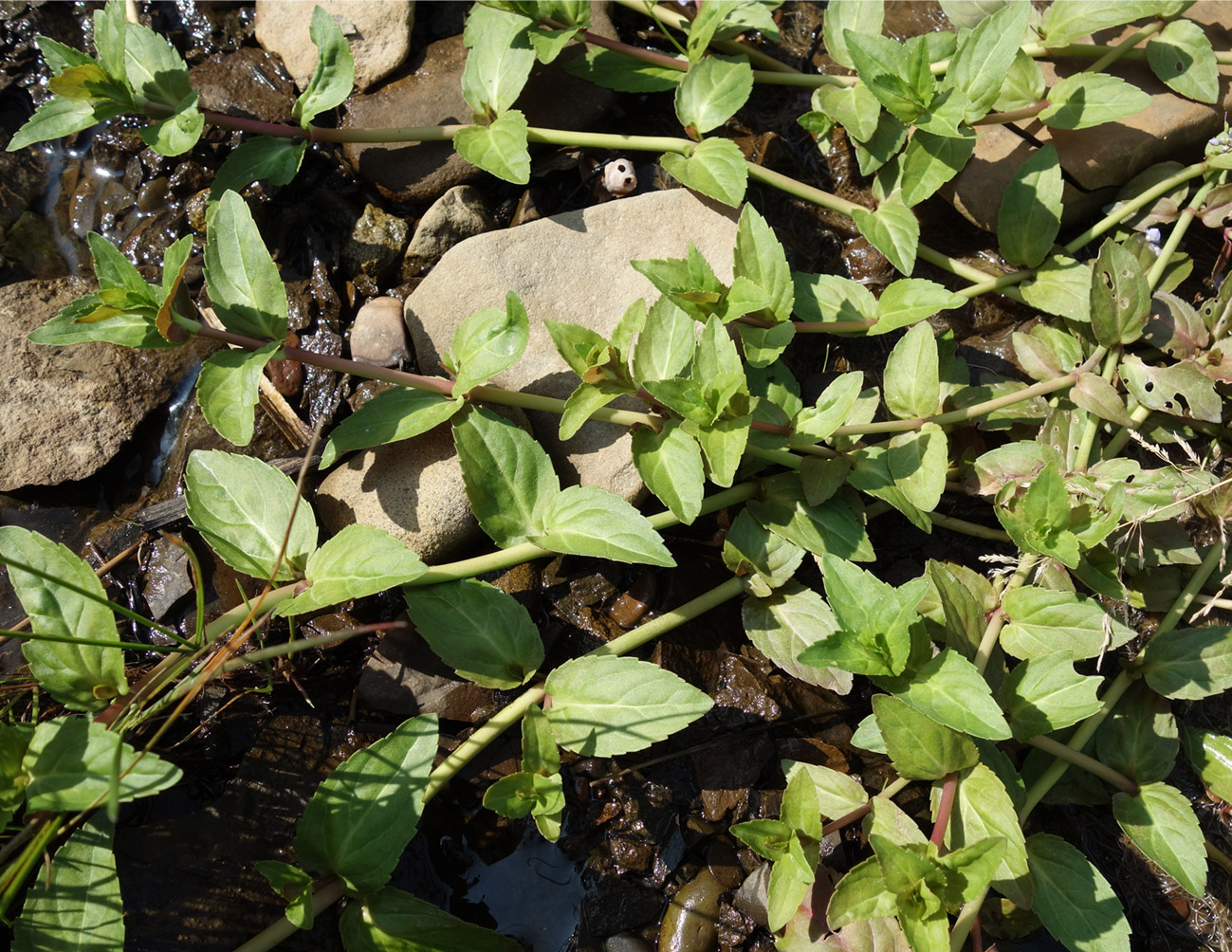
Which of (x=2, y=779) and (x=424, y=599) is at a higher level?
(x=2, y=779)

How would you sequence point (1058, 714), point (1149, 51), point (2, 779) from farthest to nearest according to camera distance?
point (1149, 51) < point (1058, 714) < point (2, 779)

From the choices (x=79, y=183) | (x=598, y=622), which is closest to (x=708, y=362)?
(x=598, y=622)

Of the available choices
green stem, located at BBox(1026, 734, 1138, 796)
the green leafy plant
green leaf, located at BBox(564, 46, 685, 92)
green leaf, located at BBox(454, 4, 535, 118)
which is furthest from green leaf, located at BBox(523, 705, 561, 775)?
green leaf, located at BBox(564, 46, 685, 92)

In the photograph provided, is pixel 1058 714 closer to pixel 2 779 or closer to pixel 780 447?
pixel 780 447

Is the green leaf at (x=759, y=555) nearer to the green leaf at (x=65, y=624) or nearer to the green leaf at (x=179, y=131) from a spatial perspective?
the green leaf at (x=65, y=624)

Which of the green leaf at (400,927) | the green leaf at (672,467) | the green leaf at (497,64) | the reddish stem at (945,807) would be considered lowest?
the reddish stem at (945,807)

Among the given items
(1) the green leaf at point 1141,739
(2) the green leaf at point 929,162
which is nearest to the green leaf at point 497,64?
(2) the green leaf at point 929,162

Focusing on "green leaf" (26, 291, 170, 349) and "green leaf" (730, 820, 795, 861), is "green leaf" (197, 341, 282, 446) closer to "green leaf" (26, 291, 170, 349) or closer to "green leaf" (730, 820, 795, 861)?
"green leaf" (26, 291, 170, 349)
